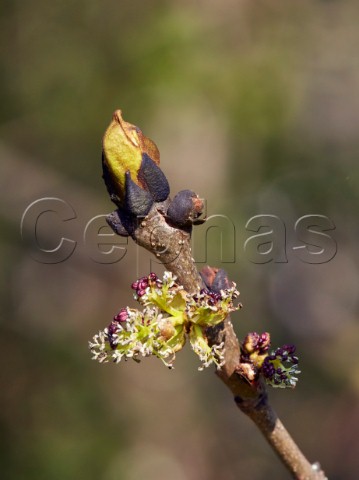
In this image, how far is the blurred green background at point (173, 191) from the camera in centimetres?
370

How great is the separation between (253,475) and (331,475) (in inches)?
18.8

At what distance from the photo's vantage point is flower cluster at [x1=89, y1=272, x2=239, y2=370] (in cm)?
103

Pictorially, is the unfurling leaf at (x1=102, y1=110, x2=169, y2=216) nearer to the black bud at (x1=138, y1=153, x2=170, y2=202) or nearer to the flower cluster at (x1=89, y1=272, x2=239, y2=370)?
the black bud at (x1=138, y1=153, x2=170, y2=202)

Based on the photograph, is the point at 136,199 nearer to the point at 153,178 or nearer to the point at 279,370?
the point at 153,178

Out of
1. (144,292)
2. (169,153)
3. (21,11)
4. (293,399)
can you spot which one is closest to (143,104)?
(169,153)

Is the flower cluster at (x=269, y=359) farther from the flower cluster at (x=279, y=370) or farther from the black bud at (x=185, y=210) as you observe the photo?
the black bud at (x=185, y=210)

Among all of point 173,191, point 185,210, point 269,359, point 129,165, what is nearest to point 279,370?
point 269,359

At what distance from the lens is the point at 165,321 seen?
1.07m

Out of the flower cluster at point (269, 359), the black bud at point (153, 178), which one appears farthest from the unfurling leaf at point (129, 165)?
the flower cluster at point (269, 359)

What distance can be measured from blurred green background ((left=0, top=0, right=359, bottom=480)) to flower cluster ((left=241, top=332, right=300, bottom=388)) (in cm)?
258

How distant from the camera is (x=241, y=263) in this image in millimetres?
3873

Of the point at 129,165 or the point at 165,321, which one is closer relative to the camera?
the point at 129,165

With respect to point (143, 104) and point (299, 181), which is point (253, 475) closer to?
point (299, 181)

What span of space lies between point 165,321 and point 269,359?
19cm
